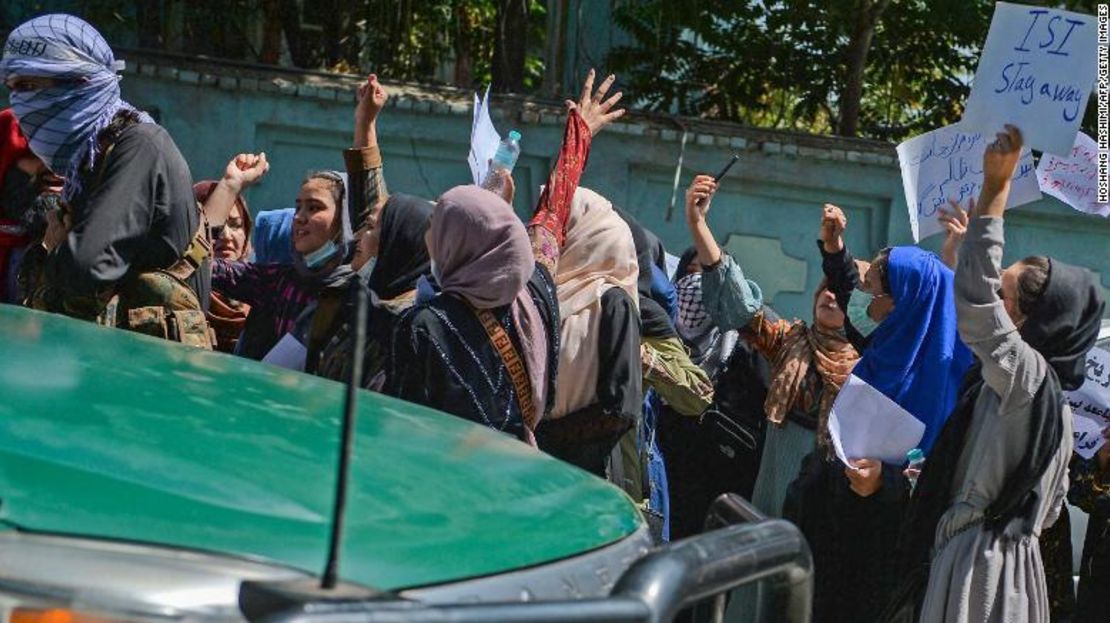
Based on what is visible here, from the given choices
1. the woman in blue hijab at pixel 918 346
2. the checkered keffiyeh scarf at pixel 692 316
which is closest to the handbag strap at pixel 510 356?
the woman in blue hijab at pixel 918 346

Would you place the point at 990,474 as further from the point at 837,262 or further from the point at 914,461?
the point at 837,262

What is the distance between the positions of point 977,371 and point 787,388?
115 centimetres

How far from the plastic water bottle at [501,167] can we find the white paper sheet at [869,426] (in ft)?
3.91

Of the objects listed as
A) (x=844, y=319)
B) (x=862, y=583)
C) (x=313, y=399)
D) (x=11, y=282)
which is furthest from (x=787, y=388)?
(x=313, y=399)

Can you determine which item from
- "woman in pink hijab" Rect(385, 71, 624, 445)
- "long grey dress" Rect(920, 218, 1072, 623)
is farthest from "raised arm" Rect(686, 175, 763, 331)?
"woman in pink hijab" Rect(385, 71, 624, 445)

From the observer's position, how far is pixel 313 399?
114 inches

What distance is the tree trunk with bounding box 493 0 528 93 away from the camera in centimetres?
1097

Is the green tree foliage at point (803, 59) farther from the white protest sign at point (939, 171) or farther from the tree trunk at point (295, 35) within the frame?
the white protest sign at point (939, 171)

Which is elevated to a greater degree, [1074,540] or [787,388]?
[787,388]

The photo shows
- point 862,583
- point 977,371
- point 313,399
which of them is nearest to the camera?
point 313,399

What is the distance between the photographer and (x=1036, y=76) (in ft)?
16.2

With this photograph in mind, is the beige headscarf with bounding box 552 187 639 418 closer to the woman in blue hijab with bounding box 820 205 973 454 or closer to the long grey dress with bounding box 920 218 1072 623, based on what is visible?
the woman in blue hijab with bounding box 820 205 973 454

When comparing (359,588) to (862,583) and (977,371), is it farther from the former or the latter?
(862,583)

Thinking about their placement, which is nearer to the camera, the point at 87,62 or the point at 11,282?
the point at 87,62
